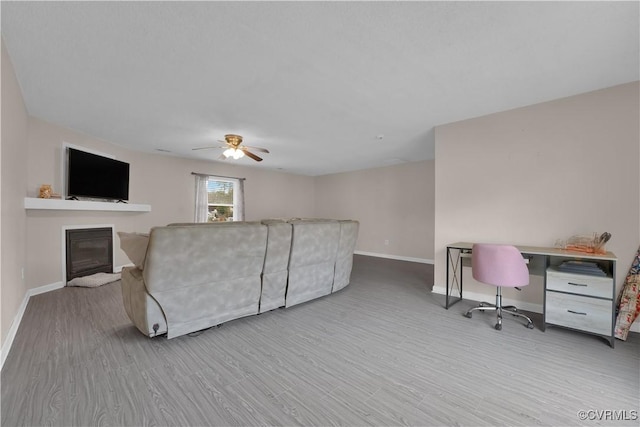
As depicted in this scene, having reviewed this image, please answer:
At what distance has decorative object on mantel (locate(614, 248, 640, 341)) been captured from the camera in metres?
2.29

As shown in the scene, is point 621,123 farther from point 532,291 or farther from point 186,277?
point 186,277

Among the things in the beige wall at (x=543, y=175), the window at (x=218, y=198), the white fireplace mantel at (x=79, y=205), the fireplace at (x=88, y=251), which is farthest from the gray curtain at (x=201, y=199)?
the beige wall at (x=543, y=175)

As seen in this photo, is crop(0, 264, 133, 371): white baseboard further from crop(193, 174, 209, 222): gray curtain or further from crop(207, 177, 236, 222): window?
crop(207, 177, 236, 222): window

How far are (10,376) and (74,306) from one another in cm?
156

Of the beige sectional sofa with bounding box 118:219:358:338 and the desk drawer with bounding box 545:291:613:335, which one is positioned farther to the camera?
the desk drawer with bounding box 545:291:613:335

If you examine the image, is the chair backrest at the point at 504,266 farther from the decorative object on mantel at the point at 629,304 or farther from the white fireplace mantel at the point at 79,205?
the white fireplace mantel at the point at 79,205

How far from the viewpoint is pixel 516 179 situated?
308 centimetres

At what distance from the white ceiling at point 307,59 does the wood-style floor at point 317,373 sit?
7.68 ft

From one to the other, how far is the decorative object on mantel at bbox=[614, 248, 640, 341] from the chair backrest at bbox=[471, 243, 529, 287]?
82 cm

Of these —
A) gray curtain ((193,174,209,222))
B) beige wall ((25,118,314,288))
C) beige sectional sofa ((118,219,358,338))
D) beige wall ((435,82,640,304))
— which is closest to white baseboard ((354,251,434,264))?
beige wall ((25,118,314,288))

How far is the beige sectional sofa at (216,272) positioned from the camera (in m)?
2.11

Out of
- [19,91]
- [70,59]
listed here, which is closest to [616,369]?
[70,59]

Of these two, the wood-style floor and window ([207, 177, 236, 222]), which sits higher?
window ([207, 177, 236, 222])

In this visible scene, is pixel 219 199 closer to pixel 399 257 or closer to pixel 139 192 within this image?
pixel 139 192
